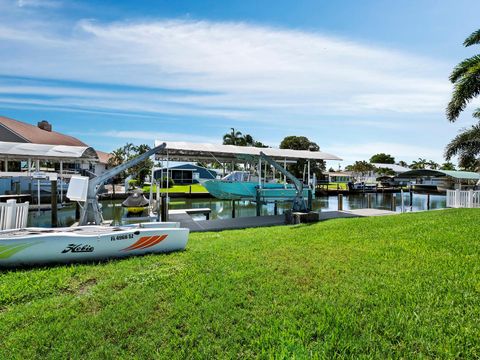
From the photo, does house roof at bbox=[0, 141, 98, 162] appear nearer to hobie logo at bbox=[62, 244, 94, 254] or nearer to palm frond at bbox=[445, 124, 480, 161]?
hobie logo at bbox=[62, 244, 94, 254]

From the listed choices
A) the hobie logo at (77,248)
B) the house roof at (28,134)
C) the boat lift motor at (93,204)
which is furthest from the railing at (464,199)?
the house roof at (28,134)

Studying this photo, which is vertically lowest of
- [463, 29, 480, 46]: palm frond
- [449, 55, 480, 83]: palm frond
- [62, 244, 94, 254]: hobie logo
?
[62, 244, 94, 254]: hobie logo

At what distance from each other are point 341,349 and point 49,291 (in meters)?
4.20

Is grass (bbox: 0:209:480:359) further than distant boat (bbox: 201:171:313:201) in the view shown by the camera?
No

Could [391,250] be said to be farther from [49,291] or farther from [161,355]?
[49,291]

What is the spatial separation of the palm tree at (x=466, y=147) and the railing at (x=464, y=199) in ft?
13.8

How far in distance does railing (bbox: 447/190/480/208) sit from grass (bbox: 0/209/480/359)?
41.9 ft

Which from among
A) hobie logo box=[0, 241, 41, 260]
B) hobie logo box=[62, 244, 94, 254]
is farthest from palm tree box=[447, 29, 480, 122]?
hobie logo box=[0, 241, 41, 260]

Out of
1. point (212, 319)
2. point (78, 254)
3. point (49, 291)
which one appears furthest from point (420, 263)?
point (78, 254)

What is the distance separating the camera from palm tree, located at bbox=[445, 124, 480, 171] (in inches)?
777

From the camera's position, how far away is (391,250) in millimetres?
6117

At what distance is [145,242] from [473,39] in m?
16.2

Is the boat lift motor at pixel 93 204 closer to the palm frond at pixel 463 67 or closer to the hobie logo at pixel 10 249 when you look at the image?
the hobie logo at pixel 10 249

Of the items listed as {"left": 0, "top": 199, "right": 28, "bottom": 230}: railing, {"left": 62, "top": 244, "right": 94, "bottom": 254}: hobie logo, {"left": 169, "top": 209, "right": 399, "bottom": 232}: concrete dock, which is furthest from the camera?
{"left": 169, "top": 209, "right": 399, "bottom": 232}: concrete dock
